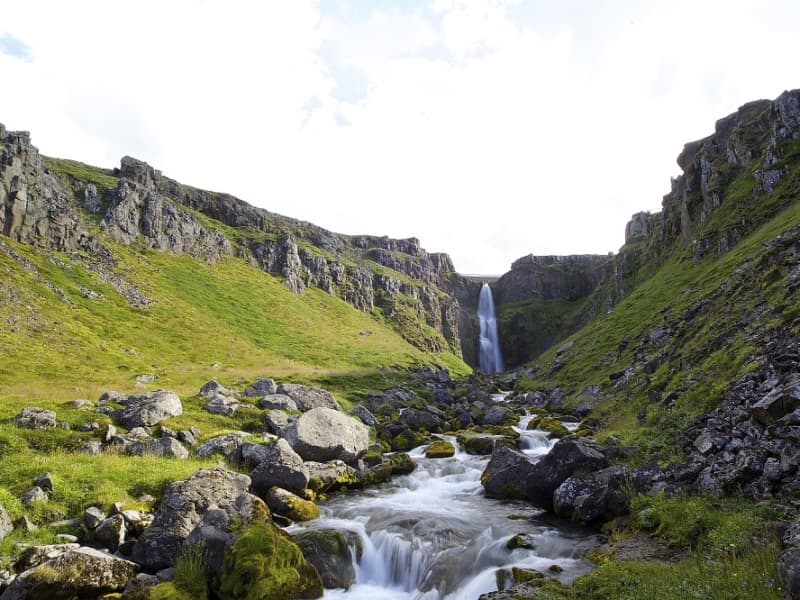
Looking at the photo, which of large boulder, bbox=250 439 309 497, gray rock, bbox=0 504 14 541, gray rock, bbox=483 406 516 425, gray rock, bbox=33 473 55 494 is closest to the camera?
gray rock, bbox=0 504 14 541

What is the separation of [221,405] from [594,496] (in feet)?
79.2

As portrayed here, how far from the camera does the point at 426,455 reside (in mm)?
31906

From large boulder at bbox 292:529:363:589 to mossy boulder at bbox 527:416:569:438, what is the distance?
73.7ft

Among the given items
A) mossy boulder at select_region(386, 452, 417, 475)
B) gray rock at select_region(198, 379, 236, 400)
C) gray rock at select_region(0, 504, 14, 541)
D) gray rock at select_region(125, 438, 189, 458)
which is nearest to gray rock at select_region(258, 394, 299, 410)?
gray rock at select_region(198, 379, 236, 400)

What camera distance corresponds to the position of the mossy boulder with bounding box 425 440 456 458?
31.7 m

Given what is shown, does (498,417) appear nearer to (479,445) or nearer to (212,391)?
(479,445)

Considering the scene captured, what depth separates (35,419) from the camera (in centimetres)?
2177

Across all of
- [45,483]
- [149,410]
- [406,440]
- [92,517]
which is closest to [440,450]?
[406,440]

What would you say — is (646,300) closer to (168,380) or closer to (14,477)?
(168,380)

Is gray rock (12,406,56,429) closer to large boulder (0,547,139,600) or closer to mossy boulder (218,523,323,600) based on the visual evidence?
large boulder (0,547,139,600)

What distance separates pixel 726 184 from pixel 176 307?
97.1 m

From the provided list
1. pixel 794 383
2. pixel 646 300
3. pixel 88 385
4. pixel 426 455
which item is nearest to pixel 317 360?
pixel 88 385

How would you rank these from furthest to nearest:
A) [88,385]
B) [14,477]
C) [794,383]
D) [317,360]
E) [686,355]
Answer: [317,360] → [88,385] → [686,355] → [14,477] → [794,383]

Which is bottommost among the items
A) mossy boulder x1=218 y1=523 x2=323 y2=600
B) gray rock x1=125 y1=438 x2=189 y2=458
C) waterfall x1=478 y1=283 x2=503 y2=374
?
mossy boulder x1=218 y1=523 x2=323 y2=600
